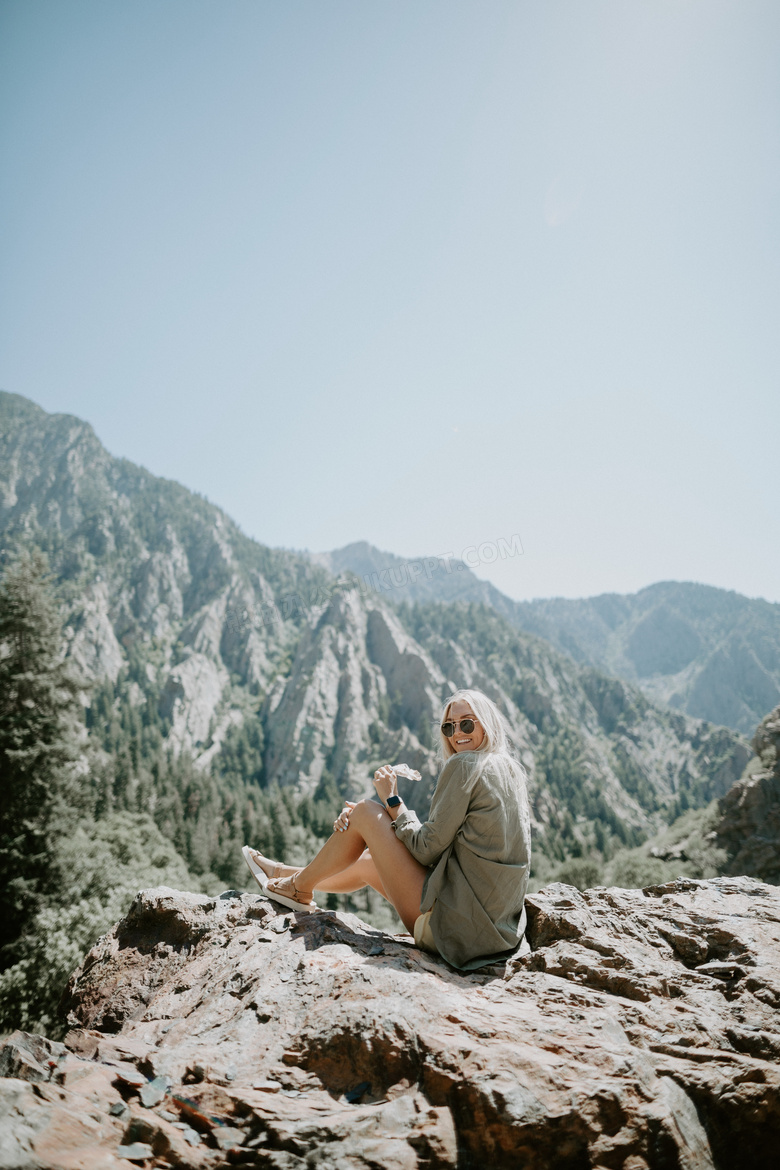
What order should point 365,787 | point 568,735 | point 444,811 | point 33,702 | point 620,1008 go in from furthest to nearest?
1. point 568,735
2. point 365,787
3. point 33,702
4. point 444,811
5. point 620,1008

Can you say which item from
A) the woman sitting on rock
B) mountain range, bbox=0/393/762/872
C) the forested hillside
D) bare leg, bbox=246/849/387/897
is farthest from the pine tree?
mountain range, bbox=0/393/762/872

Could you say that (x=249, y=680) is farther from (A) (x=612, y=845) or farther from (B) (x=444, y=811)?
(B) (x=444, y=811)

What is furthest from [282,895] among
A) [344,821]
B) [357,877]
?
[344,821]

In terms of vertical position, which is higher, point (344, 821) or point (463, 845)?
point (463, 845)

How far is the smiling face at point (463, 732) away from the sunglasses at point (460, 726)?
0.06 ft

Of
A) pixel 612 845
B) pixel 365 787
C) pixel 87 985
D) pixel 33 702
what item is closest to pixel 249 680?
pixel 365 787

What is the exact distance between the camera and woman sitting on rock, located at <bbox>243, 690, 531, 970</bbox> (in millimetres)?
4203

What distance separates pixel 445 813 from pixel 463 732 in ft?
2.19

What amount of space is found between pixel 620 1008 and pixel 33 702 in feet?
56.5

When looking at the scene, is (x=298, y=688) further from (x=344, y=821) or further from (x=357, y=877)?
(x=344, y=821)

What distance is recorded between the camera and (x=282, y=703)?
133 meters

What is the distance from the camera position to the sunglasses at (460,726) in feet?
14.9

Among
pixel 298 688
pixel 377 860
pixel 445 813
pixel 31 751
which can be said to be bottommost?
pixel 298 688

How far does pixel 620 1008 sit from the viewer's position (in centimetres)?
361
